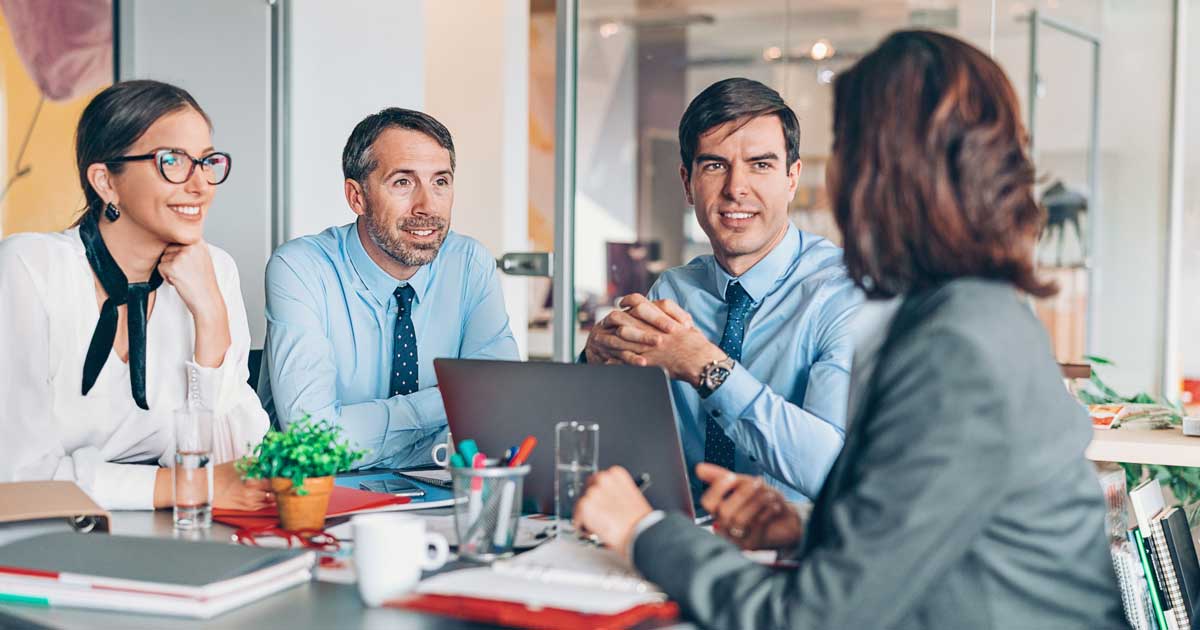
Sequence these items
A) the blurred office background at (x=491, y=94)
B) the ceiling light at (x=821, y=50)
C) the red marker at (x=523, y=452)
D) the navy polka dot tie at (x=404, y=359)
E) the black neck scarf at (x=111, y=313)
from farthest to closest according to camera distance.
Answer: the ceiling light at (x=821, y=50) → the blurred office background at (x=491, y=94) → the navy polka dot tie at (x=404, y=359) → the black neck scarf at (x=111, y=313) → the red marker at (x=523, y=452)

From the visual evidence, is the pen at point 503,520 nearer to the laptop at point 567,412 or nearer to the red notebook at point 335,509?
the laptop at point 567,412

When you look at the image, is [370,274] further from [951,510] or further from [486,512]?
[951,510]

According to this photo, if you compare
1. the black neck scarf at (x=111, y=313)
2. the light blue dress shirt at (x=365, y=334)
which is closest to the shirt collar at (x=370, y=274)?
the light blue dress shirt at (x=365, y=334)

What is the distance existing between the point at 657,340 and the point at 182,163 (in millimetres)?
1012

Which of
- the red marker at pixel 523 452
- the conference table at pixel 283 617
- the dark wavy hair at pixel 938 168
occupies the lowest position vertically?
the conference table at pixel 283 617

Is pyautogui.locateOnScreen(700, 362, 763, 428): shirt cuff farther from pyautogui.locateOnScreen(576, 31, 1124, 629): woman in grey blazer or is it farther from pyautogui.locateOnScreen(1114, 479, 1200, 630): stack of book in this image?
pyautogui.locateOnScreen(1114, 479, 1200, 630): stack of book

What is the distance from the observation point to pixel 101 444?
205 centimetres

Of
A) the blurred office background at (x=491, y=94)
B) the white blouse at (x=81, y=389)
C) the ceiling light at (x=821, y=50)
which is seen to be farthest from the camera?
the ceiling light at (x=821, y=50)

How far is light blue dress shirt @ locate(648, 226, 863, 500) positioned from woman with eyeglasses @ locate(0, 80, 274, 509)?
2.90 ft

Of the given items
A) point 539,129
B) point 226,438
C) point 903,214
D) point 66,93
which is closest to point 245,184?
point 66,93

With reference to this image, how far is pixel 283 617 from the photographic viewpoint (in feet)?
3.99

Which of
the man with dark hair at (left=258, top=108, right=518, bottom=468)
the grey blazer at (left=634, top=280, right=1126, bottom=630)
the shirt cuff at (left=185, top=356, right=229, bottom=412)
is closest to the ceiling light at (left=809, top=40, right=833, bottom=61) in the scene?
the man with dark hair at (left=258, top=108, right=518, bottom=468)

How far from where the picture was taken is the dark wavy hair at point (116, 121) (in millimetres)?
2191

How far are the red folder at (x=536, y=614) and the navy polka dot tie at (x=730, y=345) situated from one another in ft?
2.92
